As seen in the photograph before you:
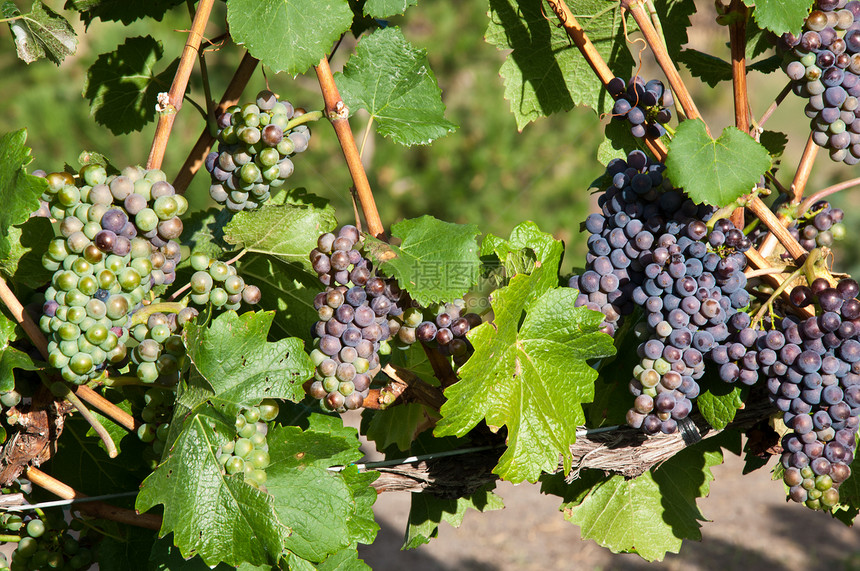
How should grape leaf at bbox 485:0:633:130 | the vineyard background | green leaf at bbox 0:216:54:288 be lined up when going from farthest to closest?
the vineyard background → grape leaf at bbox 485:0:633:130 → green leaf at bbox 0:216:54:288

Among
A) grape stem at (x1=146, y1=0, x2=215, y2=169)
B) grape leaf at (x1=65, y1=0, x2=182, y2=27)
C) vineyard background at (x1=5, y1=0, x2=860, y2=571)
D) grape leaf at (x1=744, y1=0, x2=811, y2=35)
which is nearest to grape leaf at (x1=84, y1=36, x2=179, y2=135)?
grape leaf at (x1=65, y1=0, x2=182, y2=27)

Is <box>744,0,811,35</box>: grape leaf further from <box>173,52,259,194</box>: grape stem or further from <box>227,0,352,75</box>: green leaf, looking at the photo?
<box>173,52,259,194</box>: grape stem

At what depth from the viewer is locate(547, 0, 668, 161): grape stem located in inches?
38.3

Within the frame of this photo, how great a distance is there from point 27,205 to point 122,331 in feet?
0.58

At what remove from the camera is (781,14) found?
2.85 feet

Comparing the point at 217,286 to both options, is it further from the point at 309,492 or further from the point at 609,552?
the point at 609,552

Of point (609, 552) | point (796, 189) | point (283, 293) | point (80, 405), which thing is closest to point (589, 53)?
point (796, 189)

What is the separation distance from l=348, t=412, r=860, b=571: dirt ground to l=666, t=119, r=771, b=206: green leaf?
10.2ft

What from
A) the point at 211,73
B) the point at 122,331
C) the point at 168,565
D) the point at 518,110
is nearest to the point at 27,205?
the point at 122,331

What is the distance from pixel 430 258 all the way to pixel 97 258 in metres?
0.39

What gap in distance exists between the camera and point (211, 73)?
5.54 metres

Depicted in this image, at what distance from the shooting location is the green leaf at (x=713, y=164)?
851mm

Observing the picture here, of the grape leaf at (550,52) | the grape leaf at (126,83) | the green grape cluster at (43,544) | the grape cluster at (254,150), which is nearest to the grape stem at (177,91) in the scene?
the grape cluster at (254,150)

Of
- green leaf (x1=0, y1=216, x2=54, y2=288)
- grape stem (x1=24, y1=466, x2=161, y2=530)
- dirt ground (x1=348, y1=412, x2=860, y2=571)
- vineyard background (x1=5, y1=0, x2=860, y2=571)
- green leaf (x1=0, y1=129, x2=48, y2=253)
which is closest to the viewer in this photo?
green leaf (x1=0, y1=129, x2=48, y2=253)
